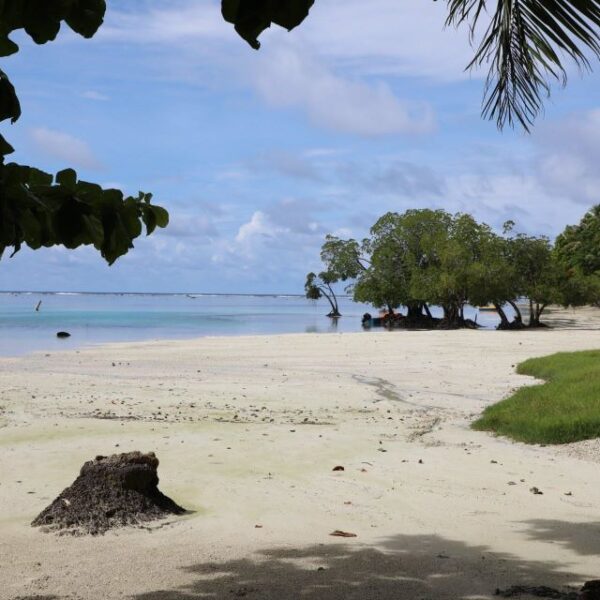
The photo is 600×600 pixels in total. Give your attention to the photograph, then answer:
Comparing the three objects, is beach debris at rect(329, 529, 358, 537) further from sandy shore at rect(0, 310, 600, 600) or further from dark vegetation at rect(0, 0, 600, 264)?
dark vegetation at rect(0, 0, 600, 264)

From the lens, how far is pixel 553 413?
37.2 ft

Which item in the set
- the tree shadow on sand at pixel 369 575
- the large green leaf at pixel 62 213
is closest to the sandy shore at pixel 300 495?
the tree shadow on sand at pixel 369 575

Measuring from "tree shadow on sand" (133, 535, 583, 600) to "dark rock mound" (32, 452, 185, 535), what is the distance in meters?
1.26

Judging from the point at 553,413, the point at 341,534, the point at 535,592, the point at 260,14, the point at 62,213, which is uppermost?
the point at 260,14

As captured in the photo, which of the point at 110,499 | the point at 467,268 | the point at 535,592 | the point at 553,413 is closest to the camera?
the point at 535,592

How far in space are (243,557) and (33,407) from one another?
904 cm

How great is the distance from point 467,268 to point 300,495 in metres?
45.8

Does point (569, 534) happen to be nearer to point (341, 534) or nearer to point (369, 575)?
point (341, 534)

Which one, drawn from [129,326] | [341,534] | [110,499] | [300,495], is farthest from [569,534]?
[129,326]

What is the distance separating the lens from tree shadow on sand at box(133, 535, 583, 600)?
4.89 m

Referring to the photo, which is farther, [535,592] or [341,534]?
[341,534]

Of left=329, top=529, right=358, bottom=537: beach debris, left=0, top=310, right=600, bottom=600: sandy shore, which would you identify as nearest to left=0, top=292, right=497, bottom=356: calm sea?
left=0, top=310, right=600, bottom=600: sandy shore

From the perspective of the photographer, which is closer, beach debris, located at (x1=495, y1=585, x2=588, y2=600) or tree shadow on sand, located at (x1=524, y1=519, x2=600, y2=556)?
beach debris, located at (x1=495, y1=585, x2=588, y2=600)

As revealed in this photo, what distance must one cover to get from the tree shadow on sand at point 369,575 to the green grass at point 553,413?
16.5 ft
